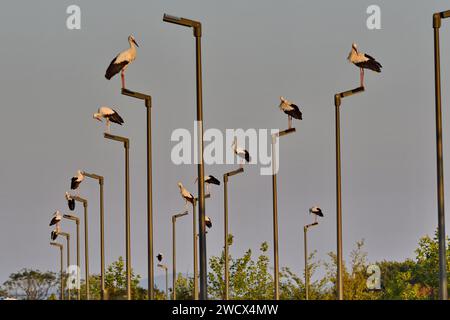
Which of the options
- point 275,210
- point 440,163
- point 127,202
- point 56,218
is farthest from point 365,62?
point 56,218

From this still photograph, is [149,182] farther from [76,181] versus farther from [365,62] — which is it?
[76,181]

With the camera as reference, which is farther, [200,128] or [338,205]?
[338,205]

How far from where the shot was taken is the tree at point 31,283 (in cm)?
11827

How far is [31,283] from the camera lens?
129 m

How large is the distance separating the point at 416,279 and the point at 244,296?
72.8 ft

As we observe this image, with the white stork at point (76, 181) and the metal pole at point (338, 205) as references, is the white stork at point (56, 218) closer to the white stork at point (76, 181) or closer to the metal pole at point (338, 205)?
the white stork at point (76, 181)

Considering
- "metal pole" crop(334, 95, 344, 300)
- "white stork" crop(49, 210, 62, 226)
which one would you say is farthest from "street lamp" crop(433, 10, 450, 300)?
"white stork" crop(49, 210, 62, 226)

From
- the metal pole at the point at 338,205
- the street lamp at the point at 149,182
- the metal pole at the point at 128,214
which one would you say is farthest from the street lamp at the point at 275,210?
the street lamp at the point at 149,182

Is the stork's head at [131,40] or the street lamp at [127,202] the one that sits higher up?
the stork's head at [131,40]

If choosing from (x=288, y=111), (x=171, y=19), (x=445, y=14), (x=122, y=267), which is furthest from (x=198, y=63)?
(x=122, y=267)

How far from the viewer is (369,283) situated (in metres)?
111

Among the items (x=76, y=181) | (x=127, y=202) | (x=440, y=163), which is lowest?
(x=440, y=163)
